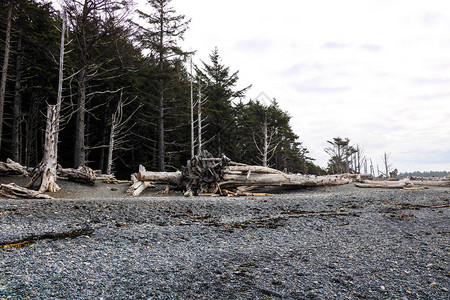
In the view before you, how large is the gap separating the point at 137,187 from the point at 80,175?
275cm

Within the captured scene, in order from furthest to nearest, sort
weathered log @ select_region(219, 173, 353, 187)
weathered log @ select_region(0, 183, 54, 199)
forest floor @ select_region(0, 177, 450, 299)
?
weathered log @ select_region(219, 173, 353, 187)
weathered log @ select_region(0, 183, 54, 199)
forest floor @ select_region(0, 177, 450, 299)

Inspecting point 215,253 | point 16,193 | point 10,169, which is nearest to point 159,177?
point 16,193

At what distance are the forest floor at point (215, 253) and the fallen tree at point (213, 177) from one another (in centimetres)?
431

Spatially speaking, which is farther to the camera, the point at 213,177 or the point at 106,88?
the point at 106,88

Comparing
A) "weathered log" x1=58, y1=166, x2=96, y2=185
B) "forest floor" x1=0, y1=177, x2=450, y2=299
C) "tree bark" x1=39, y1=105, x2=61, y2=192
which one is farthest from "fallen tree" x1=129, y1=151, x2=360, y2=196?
"forest floor" x1=0, y1=177, x2=450, y2=299

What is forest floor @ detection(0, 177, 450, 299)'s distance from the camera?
2350mm

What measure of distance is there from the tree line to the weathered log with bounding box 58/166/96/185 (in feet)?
6.58

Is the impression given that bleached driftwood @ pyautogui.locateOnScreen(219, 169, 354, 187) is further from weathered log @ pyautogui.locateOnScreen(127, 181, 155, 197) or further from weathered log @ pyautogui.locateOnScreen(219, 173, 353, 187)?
weathered log @ pyautogui.locateOnScreen(127, 181, 155, 197)

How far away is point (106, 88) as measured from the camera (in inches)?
823

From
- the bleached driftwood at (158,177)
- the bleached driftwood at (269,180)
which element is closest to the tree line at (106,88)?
the bleached driftwood at (158,177)

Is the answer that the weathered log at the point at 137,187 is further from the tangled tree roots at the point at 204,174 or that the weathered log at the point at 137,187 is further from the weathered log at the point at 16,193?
the weathered log at the point at 16,193

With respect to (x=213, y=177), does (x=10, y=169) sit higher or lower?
higher

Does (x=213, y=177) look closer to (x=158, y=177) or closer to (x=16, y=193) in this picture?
(x=158, y=177)

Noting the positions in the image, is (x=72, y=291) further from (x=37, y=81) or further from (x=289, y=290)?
(x=37, y=81)
